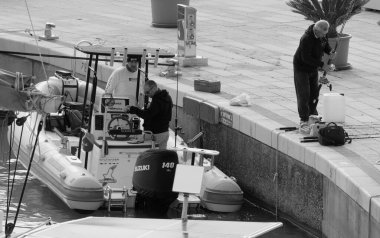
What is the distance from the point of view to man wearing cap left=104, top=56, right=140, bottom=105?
17.1m

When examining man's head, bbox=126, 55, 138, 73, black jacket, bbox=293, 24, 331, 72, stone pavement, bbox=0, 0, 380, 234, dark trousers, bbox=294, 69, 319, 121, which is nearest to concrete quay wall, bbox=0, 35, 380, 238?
stone pavement, bbox=0, 0, 380, 234

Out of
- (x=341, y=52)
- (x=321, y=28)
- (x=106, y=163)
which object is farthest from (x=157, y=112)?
(x=341, y=52)

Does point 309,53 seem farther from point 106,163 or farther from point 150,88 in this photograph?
point 106,163

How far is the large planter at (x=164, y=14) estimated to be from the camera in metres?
25.1

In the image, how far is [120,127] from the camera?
16.6m

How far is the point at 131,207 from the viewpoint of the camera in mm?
15664

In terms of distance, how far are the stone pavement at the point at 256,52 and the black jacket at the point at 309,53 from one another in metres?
0.84

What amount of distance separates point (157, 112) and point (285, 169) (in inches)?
72.8

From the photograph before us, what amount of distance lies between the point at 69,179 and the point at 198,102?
3.17 m

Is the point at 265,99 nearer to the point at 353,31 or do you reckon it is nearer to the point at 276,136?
the point at 276,136

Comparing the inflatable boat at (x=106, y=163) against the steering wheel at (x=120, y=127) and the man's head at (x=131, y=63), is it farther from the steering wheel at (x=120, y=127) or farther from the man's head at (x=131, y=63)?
the man's head at (x=131, y=63)

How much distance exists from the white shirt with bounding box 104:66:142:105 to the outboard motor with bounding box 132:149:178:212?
2046 millimetres

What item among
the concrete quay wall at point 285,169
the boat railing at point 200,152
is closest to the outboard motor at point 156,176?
the boat railing at point 200,152

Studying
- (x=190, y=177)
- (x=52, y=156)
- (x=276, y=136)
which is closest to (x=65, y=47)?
(x=52, y=156)
